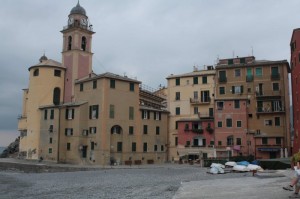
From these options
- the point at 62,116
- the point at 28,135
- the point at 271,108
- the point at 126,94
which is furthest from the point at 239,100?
the point at 28,135

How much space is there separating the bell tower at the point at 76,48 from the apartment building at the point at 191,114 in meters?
16.3

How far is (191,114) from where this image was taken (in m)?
64.1

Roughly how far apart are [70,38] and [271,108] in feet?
123

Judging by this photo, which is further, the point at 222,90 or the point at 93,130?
the point at 222,90

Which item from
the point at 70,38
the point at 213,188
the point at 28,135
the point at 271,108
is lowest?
the point at 213,188

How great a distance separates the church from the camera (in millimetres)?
56188

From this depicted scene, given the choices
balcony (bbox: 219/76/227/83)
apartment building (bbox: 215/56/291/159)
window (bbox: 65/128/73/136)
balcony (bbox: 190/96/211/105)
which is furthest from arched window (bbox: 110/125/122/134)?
balcony (bbox: 219/76/227/83)

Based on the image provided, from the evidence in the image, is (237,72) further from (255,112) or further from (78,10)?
(78,10)

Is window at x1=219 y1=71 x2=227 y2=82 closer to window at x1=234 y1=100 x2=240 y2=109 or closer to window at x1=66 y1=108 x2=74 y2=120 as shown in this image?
window at x1=234 y1=100 x2=240 y2=109

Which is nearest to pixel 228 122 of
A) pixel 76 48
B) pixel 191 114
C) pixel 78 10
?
pixel 191 114

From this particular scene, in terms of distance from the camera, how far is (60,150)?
57.9 m

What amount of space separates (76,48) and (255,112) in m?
33.1

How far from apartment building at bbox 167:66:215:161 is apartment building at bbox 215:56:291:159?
8.79 ft

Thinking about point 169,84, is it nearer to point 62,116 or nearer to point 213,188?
point 62,116
